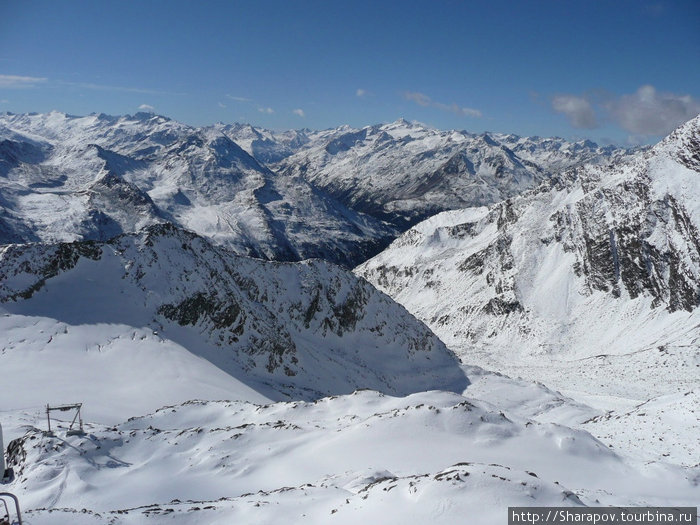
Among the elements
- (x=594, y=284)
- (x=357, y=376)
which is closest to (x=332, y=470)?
(x=357, y=376)

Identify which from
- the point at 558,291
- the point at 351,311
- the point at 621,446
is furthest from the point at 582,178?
the point at 621,446

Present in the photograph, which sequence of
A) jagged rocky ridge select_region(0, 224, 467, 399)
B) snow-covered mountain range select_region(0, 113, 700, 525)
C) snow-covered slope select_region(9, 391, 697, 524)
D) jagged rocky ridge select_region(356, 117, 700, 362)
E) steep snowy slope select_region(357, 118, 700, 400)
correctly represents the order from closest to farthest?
snow-covered slope select_region(9, 391, 697, 524) < snow-covered mountain range select_region(0, 113, 700, 525) < jagged rocky ridge select_region(0, 224, 467, 399) < steep snowy slope select_region(357, 118, 700, 400) < jagged rocky ridge select_region(356, 117, 700, 362)

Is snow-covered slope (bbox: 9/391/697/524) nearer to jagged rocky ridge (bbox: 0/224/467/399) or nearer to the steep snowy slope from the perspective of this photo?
jagged rocky ridge (bbox: 0/224/467/399)

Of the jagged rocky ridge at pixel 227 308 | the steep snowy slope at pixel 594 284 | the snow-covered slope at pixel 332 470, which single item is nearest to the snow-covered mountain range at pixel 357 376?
the snow-covered slope at pixel 332 470

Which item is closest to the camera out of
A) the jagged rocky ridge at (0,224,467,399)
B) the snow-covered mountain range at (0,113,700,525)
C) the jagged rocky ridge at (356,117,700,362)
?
the snow-covered mountain range at (0,113,700,525)

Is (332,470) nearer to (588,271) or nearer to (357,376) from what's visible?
(357,376)

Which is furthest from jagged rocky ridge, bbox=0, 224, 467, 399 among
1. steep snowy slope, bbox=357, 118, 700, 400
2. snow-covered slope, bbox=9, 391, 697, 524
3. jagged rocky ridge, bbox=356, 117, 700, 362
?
jagged rocky ridge, bbox=356, 117, 700, 362
